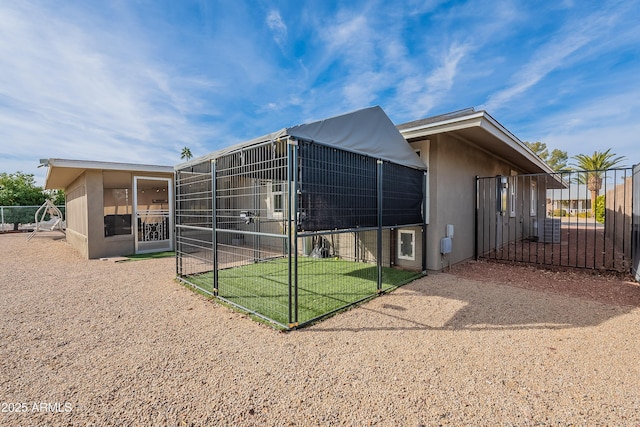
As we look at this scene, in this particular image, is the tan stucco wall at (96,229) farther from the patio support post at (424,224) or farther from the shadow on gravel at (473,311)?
the patio support post at (424,224)

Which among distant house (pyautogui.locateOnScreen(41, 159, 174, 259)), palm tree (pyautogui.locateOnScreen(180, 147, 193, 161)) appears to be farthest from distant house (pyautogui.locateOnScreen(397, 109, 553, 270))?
palm tree (pyautogui.locateOnScreen(180, 147, 193, 161))

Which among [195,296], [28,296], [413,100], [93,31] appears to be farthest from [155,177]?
[413,100]

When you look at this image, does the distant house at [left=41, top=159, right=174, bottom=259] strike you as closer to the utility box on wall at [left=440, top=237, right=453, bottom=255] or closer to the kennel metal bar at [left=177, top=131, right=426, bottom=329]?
the kennel metal bar at [left=177, top=131, right=426, bottom=329]

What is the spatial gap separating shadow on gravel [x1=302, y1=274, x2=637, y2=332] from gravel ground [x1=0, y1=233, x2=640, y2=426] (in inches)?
1.0

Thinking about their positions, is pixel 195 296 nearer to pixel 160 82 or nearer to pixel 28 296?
pixel 28 296

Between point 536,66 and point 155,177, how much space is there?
43.0 feet

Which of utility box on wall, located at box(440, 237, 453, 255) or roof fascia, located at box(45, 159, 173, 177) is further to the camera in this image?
roof fascia, located at box(45, 159, 173, 177)

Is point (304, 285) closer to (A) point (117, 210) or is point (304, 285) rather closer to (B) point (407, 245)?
(B) point (407, 245)

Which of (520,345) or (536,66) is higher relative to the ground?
(536,66)

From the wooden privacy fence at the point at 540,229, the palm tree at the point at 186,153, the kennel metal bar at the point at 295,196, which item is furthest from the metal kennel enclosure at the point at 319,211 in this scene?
the palm tree at the point at 186,153

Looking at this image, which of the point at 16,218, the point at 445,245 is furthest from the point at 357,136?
the point at 16,218

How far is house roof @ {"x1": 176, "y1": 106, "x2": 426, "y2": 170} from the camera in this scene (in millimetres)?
3211

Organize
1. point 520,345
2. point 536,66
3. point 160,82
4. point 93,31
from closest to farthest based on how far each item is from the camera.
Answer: point 520,345 → point 93,31 → point 160,82 → point 536,66

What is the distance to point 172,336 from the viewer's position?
2941mm
